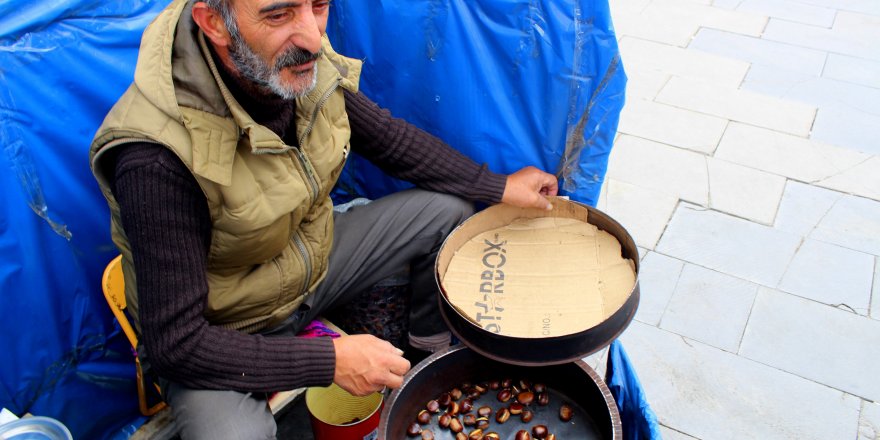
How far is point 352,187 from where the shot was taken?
2990 millimetres

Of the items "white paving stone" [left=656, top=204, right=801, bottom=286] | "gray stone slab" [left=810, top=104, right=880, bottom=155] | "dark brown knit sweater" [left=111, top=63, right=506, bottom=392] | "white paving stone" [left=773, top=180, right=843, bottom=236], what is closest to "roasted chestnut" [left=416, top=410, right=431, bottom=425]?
"dark brown knit sweater" [left=111, top=63, right=506, bottom=392]

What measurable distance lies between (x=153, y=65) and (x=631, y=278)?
4.76ft

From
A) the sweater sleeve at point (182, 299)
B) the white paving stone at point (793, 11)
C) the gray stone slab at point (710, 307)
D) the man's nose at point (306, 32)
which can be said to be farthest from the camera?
the white paving stone at point (793, 11)

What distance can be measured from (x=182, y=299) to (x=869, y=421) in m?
2.44

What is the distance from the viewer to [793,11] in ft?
18.4

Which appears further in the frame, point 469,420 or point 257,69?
point 469,420

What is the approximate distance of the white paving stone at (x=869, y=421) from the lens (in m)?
2.60

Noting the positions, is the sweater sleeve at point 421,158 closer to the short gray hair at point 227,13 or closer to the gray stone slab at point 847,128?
the short gray hair at point 227,13

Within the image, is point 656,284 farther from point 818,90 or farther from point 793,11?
point 793,11

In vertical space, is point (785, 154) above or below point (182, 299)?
below

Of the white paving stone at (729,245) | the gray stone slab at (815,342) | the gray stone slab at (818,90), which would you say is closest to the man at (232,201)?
the gray stone slab at (815,342)

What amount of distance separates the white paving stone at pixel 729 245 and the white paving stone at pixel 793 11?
2.73 m

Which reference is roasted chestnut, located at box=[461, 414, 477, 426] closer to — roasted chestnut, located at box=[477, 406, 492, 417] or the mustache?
roasted chestnut, located at box=[477, 406, 492, 417]

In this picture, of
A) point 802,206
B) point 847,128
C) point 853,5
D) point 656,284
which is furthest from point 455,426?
point 853,5
